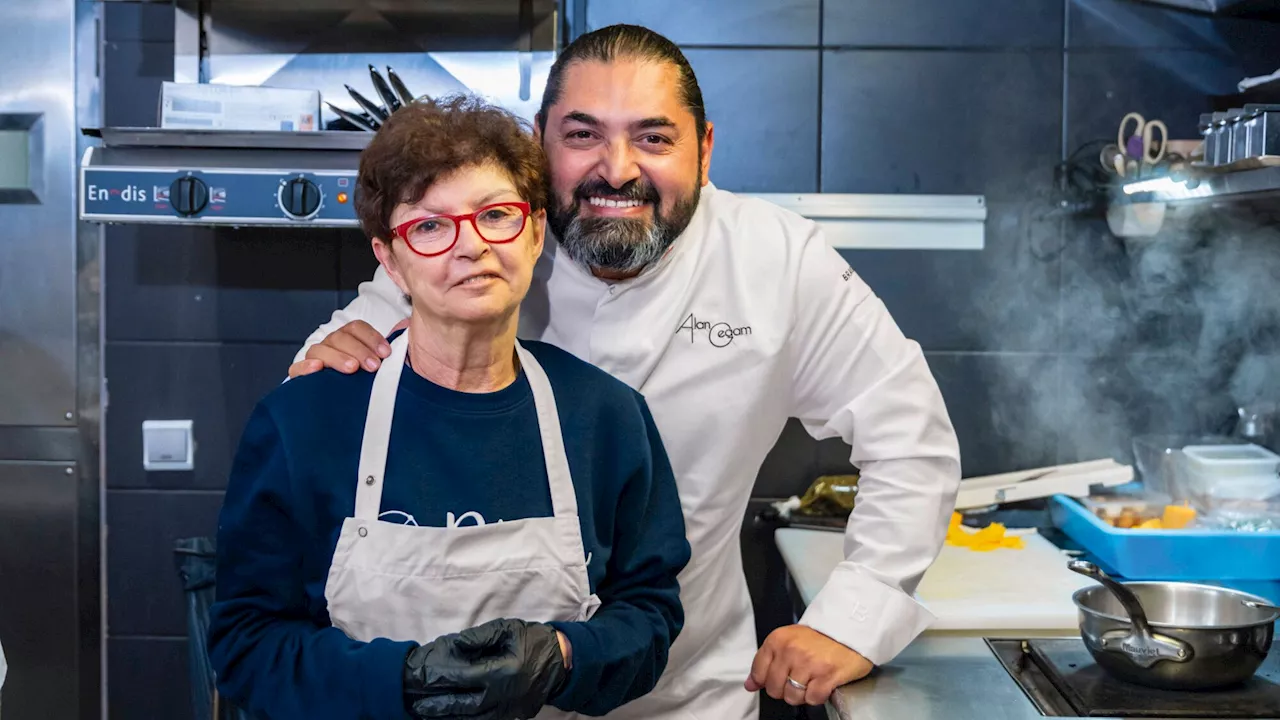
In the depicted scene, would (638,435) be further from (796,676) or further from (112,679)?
(112,679)

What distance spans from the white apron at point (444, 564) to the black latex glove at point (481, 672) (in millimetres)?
102

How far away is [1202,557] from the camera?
77.8 inches

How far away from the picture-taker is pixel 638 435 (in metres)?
1.47

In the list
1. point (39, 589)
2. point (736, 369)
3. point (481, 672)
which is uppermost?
point (736, 369)

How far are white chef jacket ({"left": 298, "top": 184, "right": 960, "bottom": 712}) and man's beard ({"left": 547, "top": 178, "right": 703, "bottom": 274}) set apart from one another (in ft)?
0.23

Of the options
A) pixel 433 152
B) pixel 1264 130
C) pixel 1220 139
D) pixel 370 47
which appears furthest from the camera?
pixel 370 47

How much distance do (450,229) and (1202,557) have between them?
1426 mm

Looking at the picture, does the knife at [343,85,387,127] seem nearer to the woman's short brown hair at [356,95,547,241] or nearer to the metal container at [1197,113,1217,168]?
the woman's short brown hair at [356,95,547,241]

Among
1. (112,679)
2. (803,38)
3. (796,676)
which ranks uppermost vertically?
(803,38)

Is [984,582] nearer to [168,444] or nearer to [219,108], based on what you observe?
[219,108]

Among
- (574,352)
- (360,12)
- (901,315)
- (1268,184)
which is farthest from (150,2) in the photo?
(1268,184)

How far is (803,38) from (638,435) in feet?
4.58

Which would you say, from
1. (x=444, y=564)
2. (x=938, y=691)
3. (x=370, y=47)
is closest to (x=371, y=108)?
(x=370, y=47)

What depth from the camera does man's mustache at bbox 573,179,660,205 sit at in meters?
1.64
